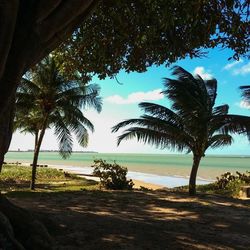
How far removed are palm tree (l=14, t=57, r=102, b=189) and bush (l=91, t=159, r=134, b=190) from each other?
4385 millimetres

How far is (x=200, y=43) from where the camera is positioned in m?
9.74

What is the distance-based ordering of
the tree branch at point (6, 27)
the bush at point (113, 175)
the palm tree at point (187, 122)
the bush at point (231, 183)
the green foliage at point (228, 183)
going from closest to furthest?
the tree branch at point (6, 27)
the palm tree at point (187, 122)
the bush at point (113, 175)
the bush at point (231, 183)
the green foliage at point (228, 183)

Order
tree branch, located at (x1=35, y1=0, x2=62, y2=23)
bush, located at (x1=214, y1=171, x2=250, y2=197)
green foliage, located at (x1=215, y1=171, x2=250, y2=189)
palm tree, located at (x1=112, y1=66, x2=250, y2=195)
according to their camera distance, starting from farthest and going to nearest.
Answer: green foliage, located at (x1=215, y1=171, x2=250, y2=189), bush, located at (x1=214, y1=171, x2=250, y2=197), palm tree, located at (x1=112, y1=66, x2=250, y2=195), tree branch, located at (x1=35, y1=0, x2=62, y2=23)

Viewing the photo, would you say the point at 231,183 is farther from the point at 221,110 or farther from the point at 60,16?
the point at 60,16

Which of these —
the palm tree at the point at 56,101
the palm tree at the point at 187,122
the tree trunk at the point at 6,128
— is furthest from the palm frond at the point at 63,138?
the tree trunk at the point at 6,128

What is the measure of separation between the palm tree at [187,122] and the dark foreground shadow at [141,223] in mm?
4798

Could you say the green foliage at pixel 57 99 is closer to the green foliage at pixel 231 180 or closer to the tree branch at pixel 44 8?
the green foliage at pixel 231 180

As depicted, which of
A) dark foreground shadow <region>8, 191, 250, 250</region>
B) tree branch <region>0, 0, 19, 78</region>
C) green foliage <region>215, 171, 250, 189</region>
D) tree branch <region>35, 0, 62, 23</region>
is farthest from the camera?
green foliage <region>215, 171, 250, 189</region>

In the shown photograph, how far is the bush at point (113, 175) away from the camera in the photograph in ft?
62.5

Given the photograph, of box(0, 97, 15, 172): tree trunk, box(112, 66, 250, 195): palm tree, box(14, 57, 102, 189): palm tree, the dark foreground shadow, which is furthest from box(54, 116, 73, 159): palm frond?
box(0, 97, 15, 172): tree trunk

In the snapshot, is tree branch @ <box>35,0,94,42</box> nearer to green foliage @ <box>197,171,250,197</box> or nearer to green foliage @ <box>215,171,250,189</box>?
green foliage @ <box>197,171,250,197</box>

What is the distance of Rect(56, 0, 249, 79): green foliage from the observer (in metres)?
9.07

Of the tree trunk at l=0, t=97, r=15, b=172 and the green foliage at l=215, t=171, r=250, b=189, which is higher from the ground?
the tree trunk at l=0, t=97, r=15, b=172

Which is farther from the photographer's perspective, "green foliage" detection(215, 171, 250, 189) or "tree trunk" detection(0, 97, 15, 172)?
"green foliage" detection(215, 171, 250, 189)
